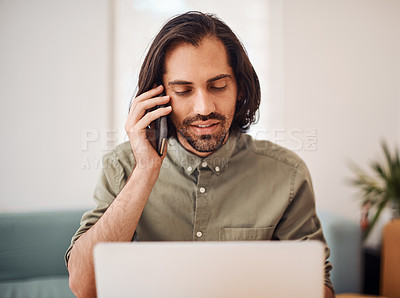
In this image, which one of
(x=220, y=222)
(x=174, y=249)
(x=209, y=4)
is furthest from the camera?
(x=209, y=4)

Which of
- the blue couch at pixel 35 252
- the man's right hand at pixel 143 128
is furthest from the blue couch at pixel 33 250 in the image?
the man's right hand at pixel 143 128

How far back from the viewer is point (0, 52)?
6.07 feet

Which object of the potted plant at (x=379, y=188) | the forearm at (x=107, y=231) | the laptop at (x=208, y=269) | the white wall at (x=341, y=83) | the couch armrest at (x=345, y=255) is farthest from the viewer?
the potted plant at (x=379, y=188)

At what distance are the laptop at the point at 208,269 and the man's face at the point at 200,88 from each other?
1.73ft

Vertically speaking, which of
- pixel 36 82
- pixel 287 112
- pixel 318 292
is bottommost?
pixel 318 292

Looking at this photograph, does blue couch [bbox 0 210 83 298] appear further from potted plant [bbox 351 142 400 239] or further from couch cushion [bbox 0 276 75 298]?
potted plant [bbox 351 142 400 239]

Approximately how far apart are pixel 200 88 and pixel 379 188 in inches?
68.4

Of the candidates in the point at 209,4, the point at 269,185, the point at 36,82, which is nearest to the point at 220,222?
the point at 269,185

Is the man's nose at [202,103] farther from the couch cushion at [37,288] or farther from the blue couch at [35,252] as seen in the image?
the couch cushion at [37,288]

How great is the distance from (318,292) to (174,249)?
0.82 feet

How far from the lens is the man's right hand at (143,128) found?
0.95 metres

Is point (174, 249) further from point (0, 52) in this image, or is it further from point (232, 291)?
point (0, 52)

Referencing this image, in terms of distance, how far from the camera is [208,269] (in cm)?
56

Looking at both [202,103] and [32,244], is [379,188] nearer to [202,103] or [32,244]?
[202,103]
